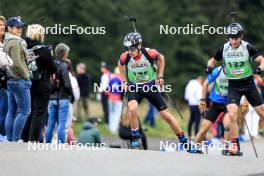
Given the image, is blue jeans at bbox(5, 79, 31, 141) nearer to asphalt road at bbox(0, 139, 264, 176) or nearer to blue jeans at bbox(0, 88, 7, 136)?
asphalt road at bbox(0, 139, 264, 176)

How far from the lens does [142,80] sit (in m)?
14.8

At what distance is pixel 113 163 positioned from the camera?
41.1 feet

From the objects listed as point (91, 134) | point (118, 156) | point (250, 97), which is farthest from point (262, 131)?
point (118, 156)

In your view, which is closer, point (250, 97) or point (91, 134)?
point (250, 97)

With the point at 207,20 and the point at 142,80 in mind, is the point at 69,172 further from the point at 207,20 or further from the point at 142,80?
the point at 207,20

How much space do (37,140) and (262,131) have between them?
12653 millimetres

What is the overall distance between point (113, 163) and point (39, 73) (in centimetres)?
290

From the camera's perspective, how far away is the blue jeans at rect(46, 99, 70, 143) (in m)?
16.5

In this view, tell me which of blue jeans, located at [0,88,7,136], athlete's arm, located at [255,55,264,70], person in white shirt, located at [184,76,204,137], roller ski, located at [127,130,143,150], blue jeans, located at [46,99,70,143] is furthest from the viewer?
person in white shirt, located at [184,76,204,137]

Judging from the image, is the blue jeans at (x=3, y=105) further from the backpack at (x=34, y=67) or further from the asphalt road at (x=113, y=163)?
the asphalt road at (x=113, y=163)

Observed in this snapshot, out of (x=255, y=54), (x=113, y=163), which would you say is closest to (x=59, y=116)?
(x=255, y=54)

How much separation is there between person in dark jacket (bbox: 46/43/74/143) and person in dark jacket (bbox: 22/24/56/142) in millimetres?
1453

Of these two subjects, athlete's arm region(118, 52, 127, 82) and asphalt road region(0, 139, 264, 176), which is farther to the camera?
athlete's arm region(118, 52, 127, 82)

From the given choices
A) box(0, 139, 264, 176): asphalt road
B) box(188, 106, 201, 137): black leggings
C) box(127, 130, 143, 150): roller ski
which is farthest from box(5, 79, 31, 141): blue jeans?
box(188, 106, 201, 137): black leggings
